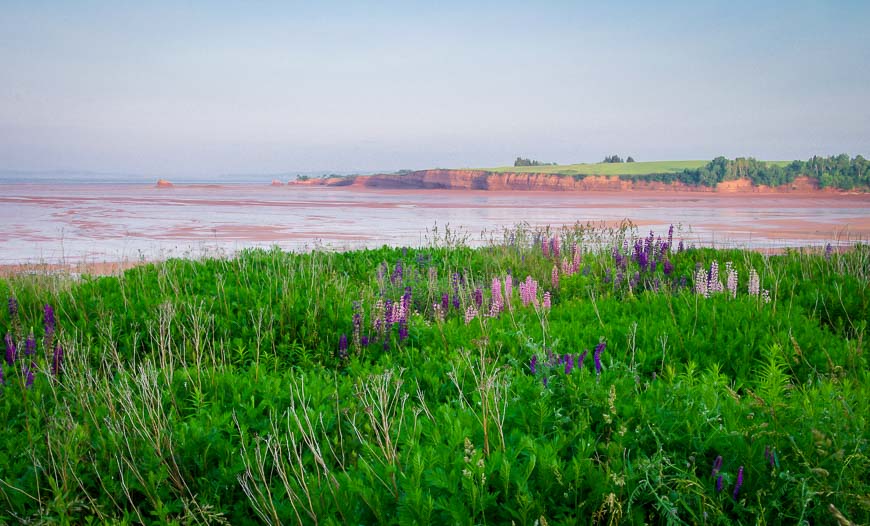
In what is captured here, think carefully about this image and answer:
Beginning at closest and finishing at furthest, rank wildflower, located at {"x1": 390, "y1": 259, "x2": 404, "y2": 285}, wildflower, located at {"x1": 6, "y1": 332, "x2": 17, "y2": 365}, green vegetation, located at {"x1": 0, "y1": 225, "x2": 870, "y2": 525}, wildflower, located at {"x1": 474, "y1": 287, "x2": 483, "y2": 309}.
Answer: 1. green vegetation, located at {"x1": 0, "y1": 225, "x2": 870, "y2": 525}
2. wildflower, located at {"x1": 6, "y1": 332, "x2": 17, "y2": 365}
3. wildflower, located at {"x1": 474, "y1": 287, "x2": 483, "y2": 309}
4. wildflower, located at {"x1": 390, "y1": 259, "x2": 404, "y2": 285}

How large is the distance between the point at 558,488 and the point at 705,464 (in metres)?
0.78

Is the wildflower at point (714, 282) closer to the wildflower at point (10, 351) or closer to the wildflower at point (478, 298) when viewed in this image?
the wildflower at point (478, 298)

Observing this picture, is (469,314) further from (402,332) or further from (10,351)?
(10,351)

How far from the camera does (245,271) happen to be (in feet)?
29.9

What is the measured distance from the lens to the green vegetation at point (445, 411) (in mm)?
2748

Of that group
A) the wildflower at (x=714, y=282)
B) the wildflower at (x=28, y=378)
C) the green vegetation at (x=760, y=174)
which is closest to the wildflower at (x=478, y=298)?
the wildflower at (x=714, y=282)

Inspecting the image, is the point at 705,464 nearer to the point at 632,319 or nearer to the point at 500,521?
the point at 500,521

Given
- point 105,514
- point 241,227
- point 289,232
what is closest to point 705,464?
point 105,514

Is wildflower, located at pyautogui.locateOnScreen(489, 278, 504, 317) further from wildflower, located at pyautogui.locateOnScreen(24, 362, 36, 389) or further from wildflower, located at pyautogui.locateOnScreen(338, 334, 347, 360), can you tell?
wildflower, located at pyautogui.locateOnScreen(24, 362, 36, 389)

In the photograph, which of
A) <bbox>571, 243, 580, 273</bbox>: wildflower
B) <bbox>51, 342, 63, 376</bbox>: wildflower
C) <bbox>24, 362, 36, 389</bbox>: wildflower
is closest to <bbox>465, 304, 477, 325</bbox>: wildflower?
<bbox>571, 243, 580, 273</bbox>: wildflower

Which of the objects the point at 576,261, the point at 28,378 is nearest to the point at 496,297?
the point at 576,261

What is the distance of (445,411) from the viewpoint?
374 cm

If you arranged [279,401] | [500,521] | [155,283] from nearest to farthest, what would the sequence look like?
[500,521], [279,401], [155,283]

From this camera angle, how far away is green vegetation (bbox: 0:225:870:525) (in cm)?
275
